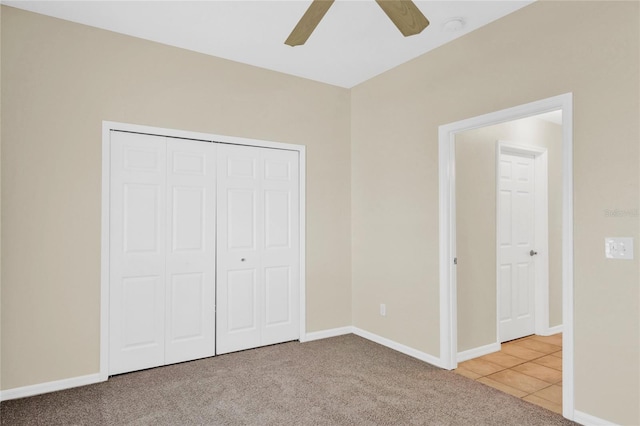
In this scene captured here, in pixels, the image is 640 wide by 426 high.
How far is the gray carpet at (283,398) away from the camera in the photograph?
2.49 meters

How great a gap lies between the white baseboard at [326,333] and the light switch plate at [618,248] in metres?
2.76

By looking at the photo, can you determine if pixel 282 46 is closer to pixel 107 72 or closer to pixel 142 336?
pixel 107 72

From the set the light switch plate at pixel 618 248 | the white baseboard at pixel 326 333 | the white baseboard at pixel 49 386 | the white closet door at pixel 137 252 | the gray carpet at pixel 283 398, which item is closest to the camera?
the light switch plate at pixel 618 248

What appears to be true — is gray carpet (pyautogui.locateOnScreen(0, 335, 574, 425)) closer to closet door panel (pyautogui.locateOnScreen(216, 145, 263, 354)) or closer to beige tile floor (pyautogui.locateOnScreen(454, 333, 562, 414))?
beige tile floor (pyautogui.locateOnScreen(454, 333, 562, 414))

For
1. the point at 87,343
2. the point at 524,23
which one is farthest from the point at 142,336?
the point at 524,23

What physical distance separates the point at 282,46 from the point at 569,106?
91.8 inches

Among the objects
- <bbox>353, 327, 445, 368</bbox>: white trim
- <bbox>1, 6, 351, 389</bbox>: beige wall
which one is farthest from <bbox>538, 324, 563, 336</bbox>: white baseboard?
<bbox>1, 6, 351, 389</bbox>: beige wall

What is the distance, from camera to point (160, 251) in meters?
3.39

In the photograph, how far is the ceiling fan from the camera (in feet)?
6.73

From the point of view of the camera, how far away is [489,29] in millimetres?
3016

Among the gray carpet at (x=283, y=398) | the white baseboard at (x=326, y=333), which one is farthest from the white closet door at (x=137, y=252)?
the white baseboard at (x=326, y=333)

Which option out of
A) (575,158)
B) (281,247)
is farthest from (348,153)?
(575,158)

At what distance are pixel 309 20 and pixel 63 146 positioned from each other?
85.4 inches

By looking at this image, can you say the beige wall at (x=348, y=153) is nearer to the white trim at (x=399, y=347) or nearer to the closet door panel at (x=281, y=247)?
the white trim at (x=399, y=347)
